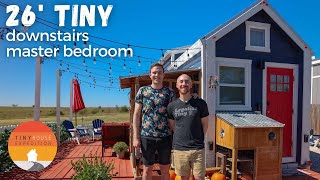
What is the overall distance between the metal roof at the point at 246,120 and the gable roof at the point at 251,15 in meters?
1.68

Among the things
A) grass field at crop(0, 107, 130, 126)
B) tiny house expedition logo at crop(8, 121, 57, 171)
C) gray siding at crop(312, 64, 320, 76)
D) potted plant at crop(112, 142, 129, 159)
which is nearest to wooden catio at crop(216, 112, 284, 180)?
potted plant at crop(112, 142, 129, 159)

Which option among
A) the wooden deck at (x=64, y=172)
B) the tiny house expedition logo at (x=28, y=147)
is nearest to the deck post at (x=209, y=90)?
the wooden deck at (x=64, y=172)

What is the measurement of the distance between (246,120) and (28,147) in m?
4.71

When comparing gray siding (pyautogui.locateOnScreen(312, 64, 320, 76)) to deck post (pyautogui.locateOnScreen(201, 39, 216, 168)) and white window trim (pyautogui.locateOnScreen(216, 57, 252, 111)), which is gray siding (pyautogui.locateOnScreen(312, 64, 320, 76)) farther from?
deck post (pyautogui.locateOnScreen(201, 39, 216, 168))

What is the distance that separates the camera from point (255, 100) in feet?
19.9

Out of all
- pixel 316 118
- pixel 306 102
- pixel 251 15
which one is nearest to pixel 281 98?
pixel 306 102

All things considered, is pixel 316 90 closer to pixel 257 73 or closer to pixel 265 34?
pixel 265 34

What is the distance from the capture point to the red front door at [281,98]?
20.4ft

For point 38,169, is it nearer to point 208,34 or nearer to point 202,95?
point 202,95

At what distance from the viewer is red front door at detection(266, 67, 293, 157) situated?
622 centimetres

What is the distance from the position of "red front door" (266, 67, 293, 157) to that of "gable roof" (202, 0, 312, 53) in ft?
2.60

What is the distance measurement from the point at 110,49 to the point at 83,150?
3464 mm

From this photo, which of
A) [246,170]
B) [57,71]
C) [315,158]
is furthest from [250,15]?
[57,71]

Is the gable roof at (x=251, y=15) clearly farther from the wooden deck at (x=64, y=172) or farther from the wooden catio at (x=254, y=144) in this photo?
the wooden deck at (x=64, y=172)
